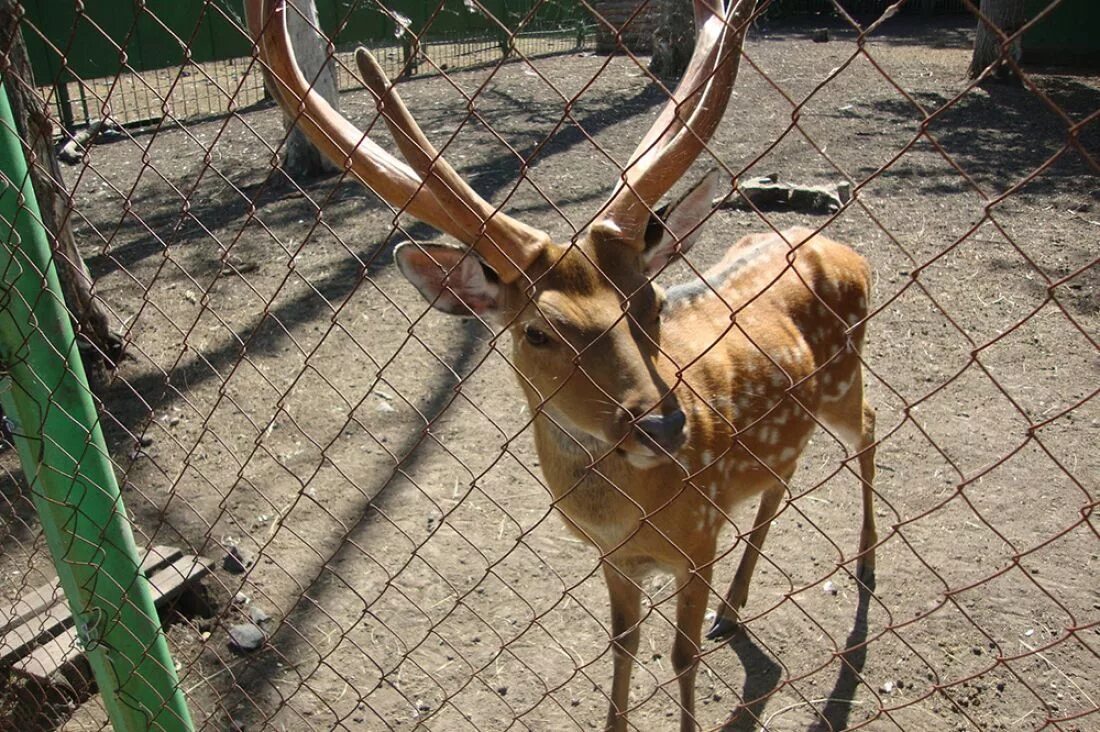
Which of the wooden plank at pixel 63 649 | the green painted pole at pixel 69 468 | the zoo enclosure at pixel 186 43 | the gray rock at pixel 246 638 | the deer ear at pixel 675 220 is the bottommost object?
the zoo enclosure at pixel 186 43

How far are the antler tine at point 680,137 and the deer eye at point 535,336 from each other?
13.0 inches

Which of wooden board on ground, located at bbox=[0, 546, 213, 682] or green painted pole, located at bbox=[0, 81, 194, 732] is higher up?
green painted pole, located at bbox=[0, 81, 194, 732]

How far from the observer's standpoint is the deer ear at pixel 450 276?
2.27 m

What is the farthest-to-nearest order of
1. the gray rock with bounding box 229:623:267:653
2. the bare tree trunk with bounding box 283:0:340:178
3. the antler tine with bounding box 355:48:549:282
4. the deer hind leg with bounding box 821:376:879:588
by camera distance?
the bare tree trunk with bounding box 283:0:340:178, the deer hind leg with bounding box 821:376:879:588, the gray rock with bounding box 229:623:267:653, the antler tine with bounding box 355:48:549:282

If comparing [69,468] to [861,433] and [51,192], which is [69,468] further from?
[861,433]

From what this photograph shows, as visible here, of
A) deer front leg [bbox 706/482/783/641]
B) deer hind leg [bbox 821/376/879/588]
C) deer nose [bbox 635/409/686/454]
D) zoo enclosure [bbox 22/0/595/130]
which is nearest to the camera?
deer nose [bbox 635/409/686/454]

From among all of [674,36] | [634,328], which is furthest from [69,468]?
[674,36]

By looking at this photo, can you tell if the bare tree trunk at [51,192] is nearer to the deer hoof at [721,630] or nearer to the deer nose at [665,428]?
the deer nose at [665,428]

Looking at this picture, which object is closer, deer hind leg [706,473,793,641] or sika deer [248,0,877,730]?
sika deer [248,0,877,730]

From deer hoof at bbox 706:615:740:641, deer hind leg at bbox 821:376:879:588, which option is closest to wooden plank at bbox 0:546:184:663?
deer hoof at bbox 706:615:740:641

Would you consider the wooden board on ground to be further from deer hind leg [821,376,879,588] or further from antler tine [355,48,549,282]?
deer hind leg [821,376,879,588]

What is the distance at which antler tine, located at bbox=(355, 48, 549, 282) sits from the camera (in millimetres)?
1935

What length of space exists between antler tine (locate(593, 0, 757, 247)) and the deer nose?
513 millimetres

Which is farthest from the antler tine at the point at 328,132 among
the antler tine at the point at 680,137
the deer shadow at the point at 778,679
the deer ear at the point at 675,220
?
the deer shadow at the point at 778,679
